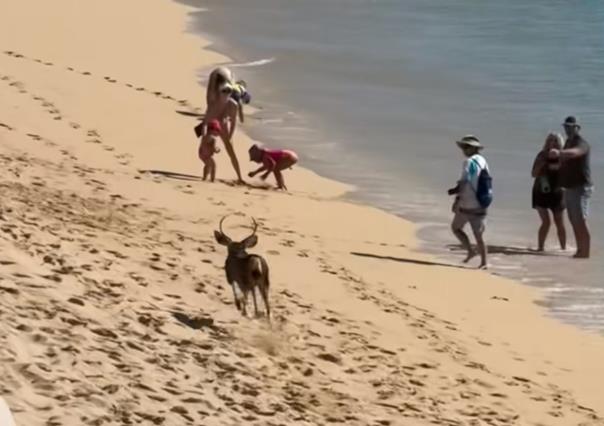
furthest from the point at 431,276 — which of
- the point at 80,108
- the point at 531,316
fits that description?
the point at 80,108

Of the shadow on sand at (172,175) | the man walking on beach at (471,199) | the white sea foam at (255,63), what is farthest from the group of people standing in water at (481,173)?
the white sea foam at (255,63)

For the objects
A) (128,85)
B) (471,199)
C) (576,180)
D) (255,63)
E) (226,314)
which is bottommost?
(226,314)

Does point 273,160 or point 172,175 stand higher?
point 273,160

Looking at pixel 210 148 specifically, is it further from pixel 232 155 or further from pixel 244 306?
pixel 244 306

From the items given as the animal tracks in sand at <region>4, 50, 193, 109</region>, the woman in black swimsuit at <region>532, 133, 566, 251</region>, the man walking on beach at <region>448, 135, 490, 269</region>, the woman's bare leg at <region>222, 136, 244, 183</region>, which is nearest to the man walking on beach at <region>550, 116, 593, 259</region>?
the woman in black swimsuit at <region>532, 133, 566, 251</region>

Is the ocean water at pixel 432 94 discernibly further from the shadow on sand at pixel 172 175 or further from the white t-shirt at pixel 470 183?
the shadow on sand at pixel 172 175

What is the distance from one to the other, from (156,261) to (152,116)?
8642 mm

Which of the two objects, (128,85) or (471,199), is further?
(128,85)

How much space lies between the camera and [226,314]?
9.47 m

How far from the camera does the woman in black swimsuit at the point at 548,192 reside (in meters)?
14.1

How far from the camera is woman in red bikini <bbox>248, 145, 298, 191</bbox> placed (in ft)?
50.3

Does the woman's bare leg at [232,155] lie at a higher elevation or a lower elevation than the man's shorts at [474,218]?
higher

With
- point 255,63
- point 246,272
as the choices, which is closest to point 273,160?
point 246,272

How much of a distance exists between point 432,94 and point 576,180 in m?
9.96
